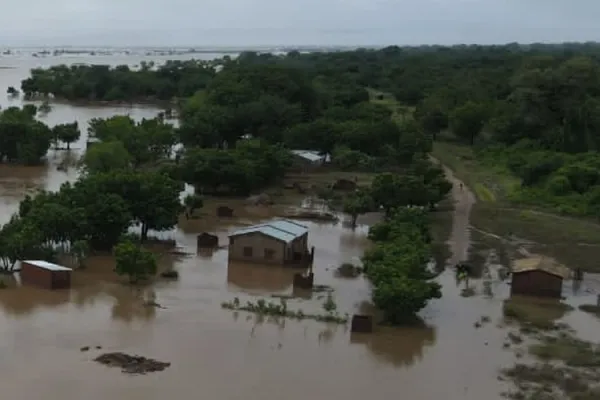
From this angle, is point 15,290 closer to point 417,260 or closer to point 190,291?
point 190,291

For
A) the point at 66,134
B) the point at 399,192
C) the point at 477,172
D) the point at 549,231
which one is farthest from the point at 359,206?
the point at 66,134

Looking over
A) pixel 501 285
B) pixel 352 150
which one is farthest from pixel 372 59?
pixel 501 285

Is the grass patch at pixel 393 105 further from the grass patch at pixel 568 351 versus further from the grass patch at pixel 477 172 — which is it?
the grass patch at pixel 568 351

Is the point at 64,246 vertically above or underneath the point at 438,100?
underneath

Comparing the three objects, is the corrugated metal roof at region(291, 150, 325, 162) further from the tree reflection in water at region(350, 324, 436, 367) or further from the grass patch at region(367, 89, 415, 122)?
the tree reflection in water at region(350, 324, 436, 367)

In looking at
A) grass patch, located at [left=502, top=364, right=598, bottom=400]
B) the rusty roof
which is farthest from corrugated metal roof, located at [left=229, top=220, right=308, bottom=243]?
grass patch, located at [left=502, top=364, right=598, bottom=400]

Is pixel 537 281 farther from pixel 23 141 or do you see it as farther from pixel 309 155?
pixel 23 141

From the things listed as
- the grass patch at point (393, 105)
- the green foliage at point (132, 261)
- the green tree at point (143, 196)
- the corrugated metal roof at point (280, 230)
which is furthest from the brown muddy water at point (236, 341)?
the grass patch at point (393, 105)
